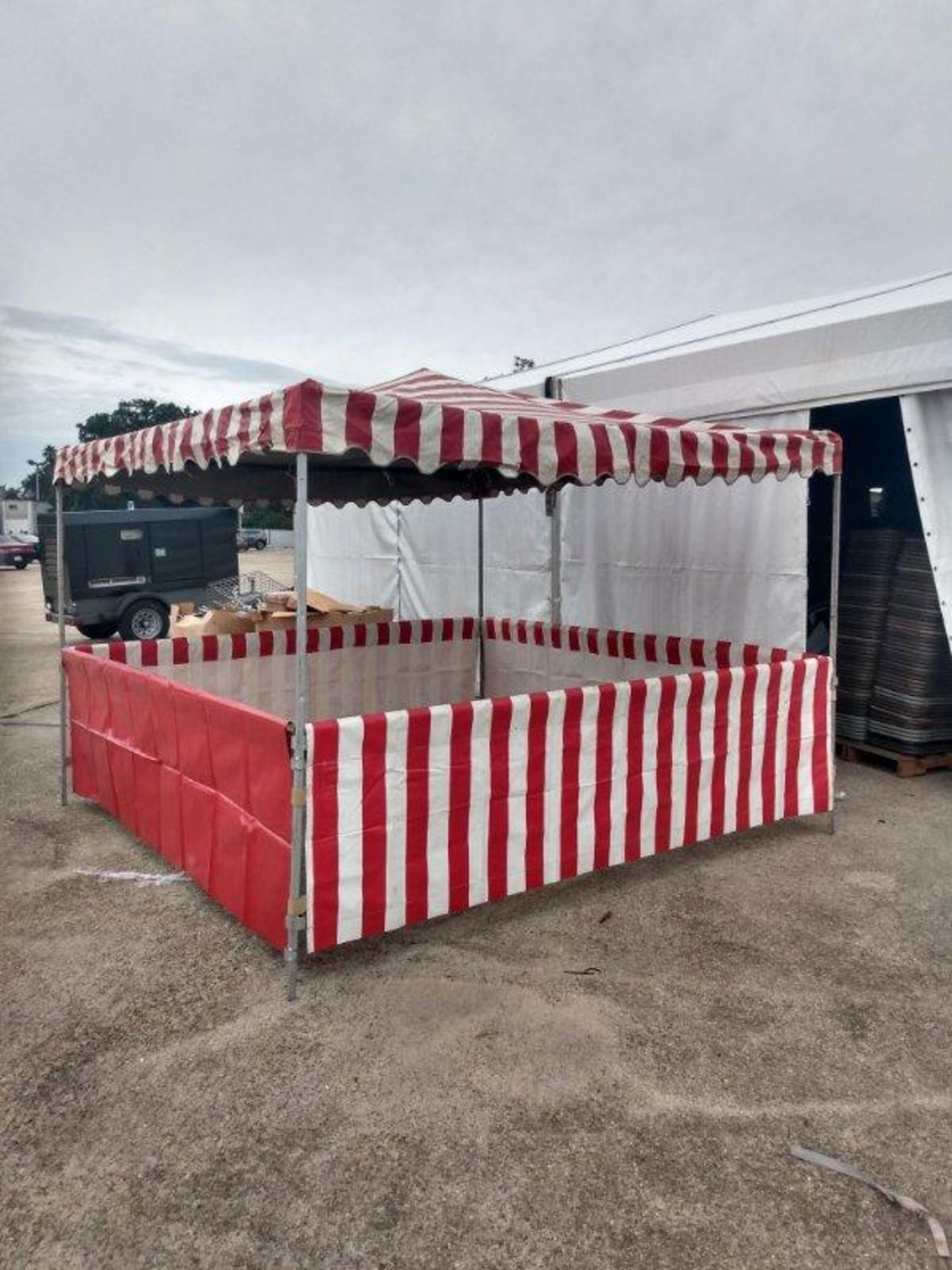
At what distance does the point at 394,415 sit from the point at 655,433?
1.56 metres

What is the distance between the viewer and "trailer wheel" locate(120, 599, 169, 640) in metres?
14.4

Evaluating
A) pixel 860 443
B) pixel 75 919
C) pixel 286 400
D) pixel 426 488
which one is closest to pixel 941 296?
pixel 860 443

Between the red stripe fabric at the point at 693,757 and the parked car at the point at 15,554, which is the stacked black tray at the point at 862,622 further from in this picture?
the parked car at the point at 15,554

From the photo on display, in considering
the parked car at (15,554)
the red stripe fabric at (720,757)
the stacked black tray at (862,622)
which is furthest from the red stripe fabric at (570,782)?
the parked car at (15,554)

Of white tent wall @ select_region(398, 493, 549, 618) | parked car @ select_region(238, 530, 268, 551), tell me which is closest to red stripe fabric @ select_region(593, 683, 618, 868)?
white tent wall @ select_region(398, 493, 549, 618)

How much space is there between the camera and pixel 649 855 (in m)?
5.13

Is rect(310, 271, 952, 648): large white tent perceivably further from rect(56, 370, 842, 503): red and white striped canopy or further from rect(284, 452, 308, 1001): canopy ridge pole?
rect(284, 452, 308, 1001): canopy ridge pole

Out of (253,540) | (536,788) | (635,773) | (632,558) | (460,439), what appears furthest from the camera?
(253,540)

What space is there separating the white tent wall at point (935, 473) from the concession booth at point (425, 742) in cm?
104

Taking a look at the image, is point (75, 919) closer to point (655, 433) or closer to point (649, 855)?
point (649, 855)

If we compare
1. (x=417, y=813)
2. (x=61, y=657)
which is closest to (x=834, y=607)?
(x=417, y=813)

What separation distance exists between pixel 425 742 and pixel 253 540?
56164 mm

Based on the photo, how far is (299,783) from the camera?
366 cm

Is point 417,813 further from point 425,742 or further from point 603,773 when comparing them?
point 603,773
